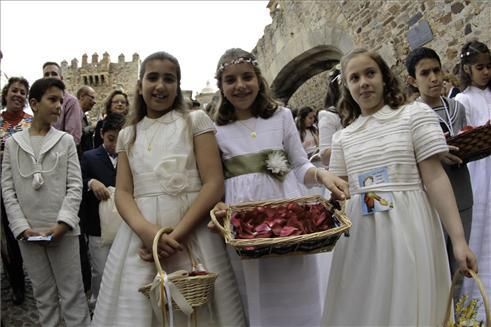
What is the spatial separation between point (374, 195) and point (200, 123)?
898 mm

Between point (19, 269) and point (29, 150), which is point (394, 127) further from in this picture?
point (19, 269)

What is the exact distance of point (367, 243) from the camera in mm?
1920

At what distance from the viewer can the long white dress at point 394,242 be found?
177 centimetres

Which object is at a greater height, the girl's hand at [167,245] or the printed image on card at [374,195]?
the printed image on card at [374,195]

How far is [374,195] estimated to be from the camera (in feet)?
6.30

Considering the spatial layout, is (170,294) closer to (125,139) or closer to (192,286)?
(192,286)

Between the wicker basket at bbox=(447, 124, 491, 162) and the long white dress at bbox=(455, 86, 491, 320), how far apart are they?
828 millimetres

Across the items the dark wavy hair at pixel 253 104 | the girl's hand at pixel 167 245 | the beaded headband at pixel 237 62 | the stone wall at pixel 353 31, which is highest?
the stone wall at pixel 353 31

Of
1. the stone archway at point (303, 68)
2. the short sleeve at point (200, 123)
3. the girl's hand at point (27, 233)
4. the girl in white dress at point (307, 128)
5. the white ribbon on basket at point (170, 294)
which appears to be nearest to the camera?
the white ribbon on basket at point (170, 294)

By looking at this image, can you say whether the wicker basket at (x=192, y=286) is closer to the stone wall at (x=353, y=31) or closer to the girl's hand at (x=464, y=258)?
the girl's hand at (x=464, y=258)

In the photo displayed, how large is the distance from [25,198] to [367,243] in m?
2.14

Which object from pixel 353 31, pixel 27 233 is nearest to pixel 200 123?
pixel 27 233

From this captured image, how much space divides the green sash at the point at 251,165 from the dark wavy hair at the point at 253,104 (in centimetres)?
24

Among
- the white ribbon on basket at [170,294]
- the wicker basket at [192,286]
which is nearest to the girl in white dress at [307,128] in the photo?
the wicker basket at [192,286]
